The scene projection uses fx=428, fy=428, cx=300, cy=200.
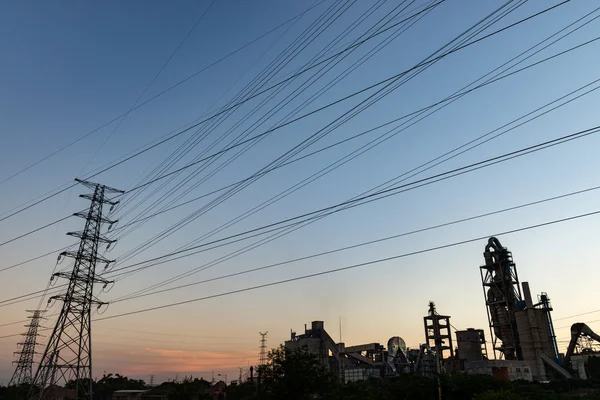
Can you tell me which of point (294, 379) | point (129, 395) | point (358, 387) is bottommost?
point (129, 395)

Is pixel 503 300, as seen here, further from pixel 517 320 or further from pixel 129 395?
pixel 129 395

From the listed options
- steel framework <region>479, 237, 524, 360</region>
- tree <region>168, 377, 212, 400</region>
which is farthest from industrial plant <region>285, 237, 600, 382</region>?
tree <region>168, 377, 212, 400</region>

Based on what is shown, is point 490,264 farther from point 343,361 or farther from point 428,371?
point 343,361

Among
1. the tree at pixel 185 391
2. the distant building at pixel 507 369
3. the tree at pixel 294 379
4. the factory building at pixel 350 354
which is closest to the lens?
the tree at pixel 294 379

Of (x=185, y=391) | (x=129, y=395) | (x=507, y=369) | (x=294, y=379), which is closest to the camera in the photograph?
(x=294, y=379)

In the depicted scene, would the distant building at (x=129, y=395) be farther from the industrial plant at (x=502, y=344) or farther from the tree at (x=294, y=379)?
the tree at (x=294, y=379)

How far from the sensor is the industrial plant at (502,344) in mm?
82062

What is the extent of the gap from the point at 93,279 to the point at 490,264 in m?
82.5

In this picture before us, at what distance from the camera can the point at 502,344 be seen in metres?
90.1

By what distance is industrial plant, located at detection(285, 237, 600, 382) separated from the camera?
82062mm

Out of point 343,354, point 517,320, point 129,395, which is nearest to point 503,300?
point 517,320

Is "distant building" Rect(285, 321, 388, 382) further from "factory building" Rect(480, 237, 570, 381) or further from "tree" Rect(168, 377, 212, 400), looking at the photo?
"tree" Rect(168, 377, 212, 400)

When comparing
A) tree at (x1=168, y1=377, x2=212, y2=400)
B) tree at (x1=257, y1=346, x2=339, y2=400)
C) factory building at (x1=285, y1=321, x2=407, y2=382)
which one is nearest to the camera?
tree at (x1=257, y1=346, x2=339, y2=400)

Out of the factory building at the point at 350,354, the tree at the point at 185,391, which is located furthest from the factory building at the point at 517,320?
the tree at the point at 185,391
